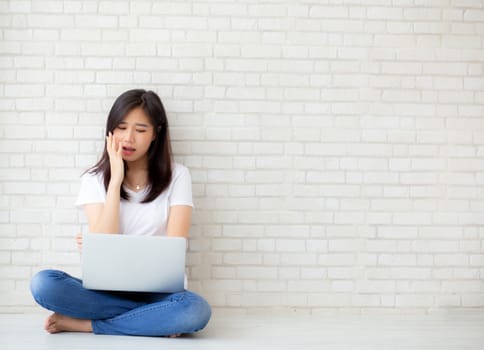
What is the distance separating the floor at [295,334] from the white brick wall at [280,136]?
0.15 meters

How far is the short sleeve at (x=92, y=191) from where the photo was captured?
→ 3291 millimetres

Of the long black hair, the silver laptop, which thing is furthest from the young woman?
the silver laptop

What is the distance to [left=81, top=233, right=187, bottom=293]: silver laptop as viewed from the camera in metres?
2.82

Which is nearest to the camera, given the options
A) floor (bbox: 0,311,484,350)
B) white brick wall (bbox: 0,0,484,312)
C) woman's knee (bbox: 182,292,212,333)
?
floor (bbox: 0,311,484,350)

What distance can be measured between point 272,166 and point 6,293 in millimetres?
1576

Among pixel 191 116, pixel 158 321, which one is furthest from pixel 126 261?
pixel 191 116

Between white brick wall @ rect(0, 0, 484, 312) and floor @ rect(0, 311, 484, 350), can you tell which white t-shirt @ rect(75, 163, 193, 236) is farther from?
floor @ rect(0, 311, 484, 350)

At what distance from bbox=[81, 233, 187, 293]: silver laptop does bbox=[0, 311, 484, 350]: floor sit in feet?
0.83

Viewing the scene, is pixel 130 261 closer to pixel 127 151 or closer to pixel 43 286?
pixel 43 286

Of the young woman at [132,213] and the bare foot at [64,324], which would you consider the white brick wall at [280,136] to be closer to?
the young woman at [132,213]

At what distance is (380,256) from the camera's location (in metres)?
3.64

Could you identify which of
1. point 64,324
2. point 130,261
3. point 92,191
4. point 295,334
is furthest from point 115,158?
point 295,334

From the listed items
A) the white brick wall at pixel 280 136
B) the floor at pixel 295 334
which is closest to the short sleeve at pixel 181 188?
the white brick wall at pixel 280 136

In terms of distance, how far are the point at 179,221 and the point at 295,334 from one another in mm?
778
